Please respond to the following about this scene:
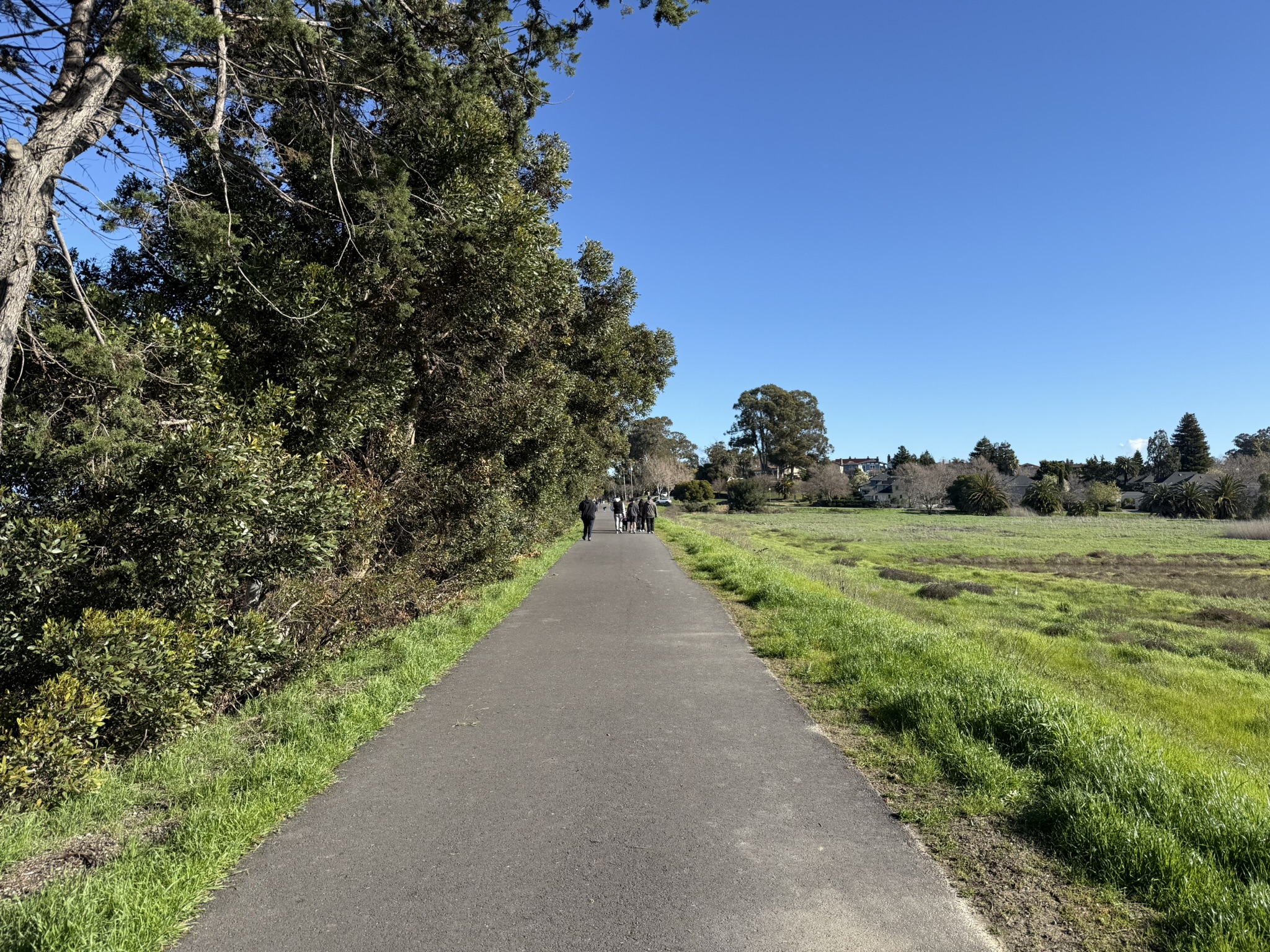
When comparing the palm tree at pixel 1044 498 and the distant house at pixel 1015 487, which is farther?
the distant house at pixel 1015 487

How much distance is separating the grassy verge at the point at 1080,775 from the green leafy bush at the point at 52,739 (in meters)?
4.98

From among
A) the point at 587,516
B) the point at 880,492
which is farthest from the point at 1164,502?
the point at 587,516

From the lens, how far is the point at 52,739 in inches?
144

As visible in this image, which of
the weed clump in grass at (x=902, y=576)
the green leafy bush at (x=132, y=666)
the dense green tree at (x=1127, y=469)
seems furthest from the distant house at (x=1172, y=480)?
the green leafy bush at (x=132, y=666)

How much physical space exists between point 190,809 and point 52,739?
0.83 metres

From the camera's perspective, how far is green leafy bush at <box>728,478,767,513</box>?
7081 centimetres

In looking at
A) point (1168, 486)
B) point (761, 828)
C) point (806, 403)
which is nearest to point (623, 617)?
point (761, 828)

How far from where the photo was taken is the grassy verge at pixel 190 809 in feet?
8.72

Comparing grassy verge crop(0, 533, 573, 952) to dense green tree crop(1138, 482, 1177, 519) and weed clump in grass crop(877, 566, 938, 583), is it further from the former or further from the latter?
dense green tree crop(1138, 482, 1177, 519)

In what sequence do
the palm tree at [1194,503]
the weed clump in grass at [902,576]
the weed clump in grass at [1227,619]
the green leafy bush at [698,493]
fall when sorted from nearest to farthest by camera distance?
the weed clump in grass at [1227,619], the weed clump in grass at [902,576], the palm tree at [1194,503], the green leafy bush at [698,493]

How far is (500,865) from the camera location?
3156 mm

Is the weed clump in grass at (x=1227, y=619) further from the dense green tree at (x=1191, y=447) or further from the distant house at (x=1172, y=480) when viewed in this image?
the dense green tree at (x=1191, y=447)

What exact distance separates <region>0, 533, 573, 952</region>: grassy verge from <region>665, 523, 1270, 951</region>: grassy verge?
3.81 metres

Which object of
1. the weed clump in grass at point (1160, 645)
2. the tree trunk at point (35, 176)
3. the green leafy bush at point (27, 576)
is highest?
the tree trunk at point (35, 176)
